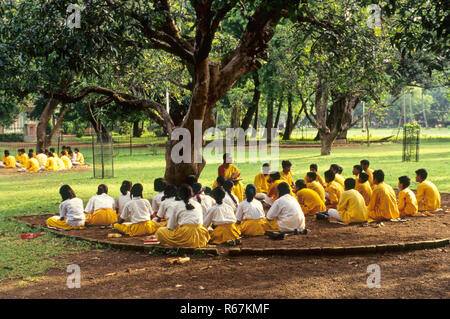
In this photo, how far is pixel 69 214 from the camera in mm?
9914

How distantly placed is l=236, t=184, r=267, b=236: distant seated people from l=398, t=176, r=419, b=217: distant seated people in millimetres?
3528

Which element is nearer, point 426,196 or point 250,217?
point 250,217

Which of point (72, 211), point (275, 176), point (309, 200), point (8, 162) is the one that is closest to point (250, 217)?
point (309, 200)

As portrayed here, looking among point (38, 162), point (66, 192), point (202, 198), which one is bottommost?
point (202, 198)

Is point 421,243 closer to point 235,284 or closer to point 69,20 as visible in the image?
point 235,284

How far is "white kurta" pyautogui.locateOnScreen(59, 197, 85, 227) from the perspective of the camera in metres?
9.86

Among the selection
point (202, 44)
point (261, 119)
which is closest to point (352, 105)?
point (202, 44)

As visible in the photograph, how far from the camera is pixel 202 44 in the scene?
1091 cm

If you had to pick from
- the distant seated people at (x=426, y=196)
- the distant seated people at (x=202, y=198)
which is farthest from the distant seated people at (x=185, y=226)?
the distant seated people at (x=426, y=196)

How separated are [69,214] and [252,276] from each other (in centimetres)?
479

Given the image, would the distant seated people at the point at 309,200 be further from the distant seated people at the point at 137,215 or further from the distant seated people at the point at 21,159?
the distant seated people at the point at 21,159

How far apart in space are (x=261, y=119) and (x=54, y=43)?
80.2 metres

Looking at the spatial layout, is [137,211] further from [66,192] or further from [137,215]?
[66,192]

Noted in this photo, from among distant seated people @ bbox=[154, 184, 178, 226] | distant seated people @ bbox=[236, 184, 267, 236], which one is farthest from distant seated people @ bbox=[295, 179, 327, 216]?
distant seated people @ bbox=[154, 184, 178, 226]
